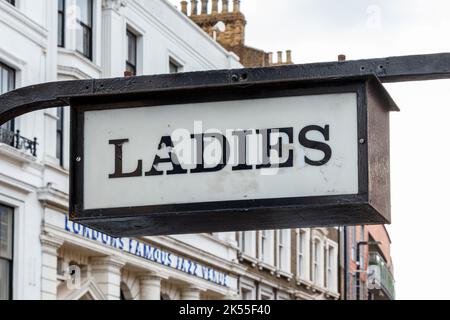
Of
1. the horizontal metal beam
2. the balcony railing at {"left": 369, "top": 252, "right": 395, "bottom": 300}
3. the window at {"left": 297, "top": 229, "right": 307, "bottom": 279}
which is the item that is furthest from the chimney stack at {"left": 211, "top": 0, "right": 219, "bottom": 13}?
the horizontal metal beam

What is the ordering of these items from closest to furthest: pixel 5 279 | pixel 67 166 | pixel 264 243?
pixel 5 279
pixel 67 166
pixel 264 243

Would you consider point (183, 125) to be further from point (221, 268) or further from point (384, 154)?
point (221, 268)

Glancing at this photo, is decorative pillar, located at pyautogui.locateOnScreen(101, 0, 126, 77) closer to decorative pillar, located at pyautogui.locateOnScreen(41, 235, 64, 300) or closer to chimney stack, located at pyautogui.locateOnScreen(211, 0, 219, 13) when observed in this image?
decorative pillar, located at pyautogui.locateOnScreen(41, 235, 64, 300)

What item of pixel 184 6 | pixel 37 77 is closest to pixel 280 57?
pixel 184 6

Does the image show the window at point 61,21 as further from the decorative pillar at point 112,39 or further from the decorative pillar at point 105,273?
the decorative pillar at point 105,273

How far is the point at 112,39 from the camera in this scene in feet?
96.7

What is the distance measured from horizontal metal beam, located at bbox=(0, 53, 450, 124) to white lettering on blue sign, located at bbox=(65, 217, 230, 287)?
21.0m

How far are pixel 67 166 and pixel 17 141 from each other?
244 cm

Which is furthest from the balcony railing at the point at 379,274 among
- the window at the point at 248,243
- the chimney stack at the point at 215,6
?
the window at the point at 248,243

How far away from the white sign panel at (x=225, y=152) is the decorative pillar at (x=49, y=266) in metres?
21.1

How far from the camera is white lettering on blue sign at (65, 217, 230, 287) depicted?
27.8 metres

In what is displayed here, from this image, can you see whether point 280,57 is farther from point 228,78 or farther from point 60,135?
point 228,78

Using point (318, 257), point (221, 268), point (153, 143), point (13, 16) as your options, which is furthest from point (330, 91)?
point (318, 257)
